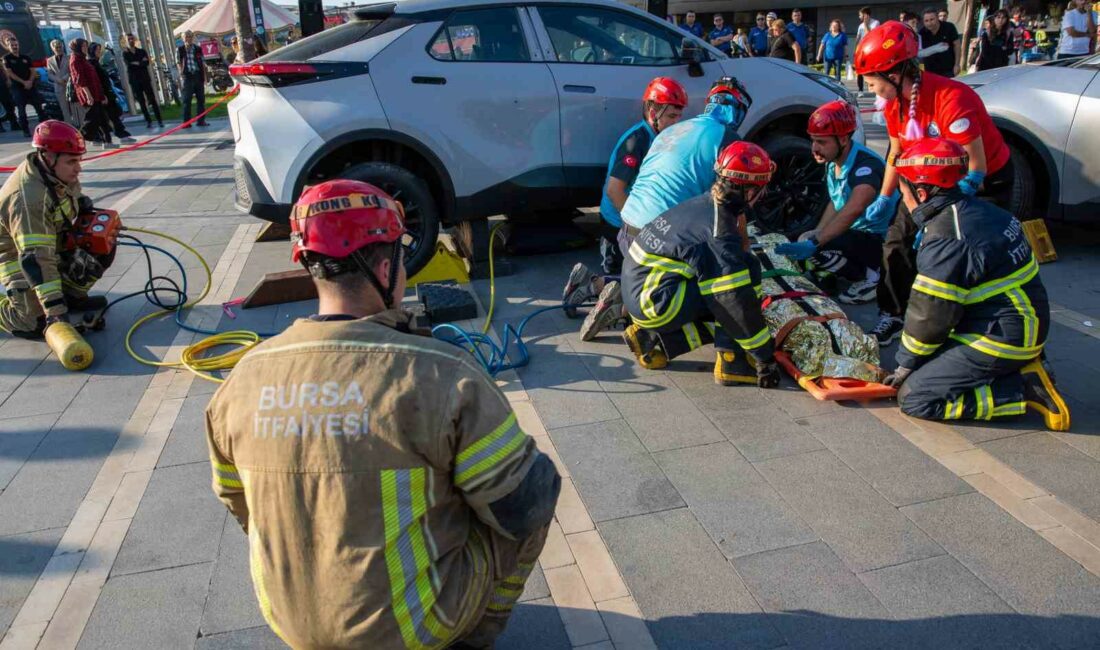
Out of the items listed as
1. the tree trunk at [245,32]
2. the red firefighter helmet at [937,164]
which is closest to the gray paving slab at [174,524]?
the red firefighter helmet at [937,164]

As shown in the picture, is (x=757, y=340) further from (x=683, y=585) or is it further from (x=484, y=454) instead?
(x=484, y=454)

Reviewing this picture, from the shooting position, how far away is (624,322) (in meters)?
5.00

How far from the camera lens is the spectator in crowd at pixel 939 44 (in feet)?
36.3

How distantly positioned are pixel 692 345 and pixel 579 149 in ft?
7.44

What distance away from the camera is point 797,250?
194 inches

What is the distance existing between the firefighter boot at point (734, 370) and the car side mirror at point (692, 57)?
2.97 m

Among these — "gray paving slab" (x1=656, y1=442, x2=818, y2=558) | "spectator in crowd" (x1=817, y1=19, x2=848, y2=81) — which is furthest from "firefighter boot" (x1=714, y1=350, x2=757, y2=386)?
"spectator in crowd" (x1=817, y1=19, x2=848, y2=81)

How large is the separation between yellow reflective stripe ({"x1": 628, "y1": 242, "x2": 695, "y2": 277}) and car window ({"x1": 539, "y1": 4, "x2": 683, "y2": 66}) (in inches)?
92.6

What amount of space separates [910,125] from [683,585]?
10.7ft

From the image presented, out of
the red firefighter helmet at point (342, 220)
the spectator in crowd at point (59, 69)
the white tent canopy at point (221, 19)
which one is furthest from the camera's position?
the white tent canopy at point (221, 19)

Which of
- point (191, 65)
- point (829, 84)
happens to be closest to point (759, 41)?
point (829, 84)

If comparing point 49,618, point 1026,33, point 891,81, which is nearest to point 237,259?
point 49,618

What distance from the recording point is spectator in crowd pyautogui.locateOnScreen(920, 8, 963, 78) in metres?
11.1

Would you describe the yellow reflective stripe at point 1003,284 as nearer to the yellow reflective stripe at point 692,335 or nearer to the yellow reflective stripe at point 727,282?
the yellow reflective stripe at point 727,282
